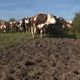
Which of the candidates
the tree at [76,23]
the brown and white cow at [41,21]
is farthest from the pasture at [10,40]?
the tree at [76,23]

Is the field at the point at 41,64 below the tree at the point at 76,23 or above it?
below

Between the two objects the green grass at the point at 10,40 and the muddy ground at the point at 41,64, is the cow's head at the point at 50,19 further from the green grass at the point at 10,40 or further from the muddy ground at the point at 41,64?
the muddy ground at the point at 41,64

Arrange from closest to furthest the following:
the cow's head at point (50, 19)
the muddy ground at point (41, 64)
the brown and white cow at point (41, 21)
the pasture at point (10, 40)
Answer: the muddy ground at point (41, 64), the pasture at point (10, 40), the brown and white cow at point (41, 21), the cow's head at point (50, 19)

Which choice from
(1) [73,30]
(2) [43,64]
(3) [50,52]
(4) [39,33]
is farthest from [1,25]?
(2) [43,64]

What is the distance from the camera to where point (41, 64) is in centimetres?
1435

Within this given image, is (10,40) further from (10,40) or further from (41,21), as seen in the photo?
(41,21)

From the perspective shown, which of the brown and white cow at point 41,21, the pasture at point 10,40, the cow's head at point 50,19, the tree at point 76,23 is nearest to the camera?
the pasture at point 10,40

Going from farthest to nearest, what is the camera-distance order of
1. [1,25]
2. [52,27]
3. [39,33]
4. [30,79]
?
[1,25] → [52,27] → [39,33] → [30,79]

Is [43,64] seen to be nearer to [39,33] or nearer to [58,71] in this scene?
[58,71]

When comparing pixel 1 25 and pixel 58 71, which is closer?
pixel 58 71

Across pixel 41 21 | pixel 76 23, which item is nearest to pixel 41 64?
pixel 41 21

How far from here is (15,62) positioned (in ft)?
48.4

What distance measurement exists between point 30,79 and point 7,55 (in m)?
4.70

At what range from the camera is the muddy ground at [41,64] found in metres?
12.3
